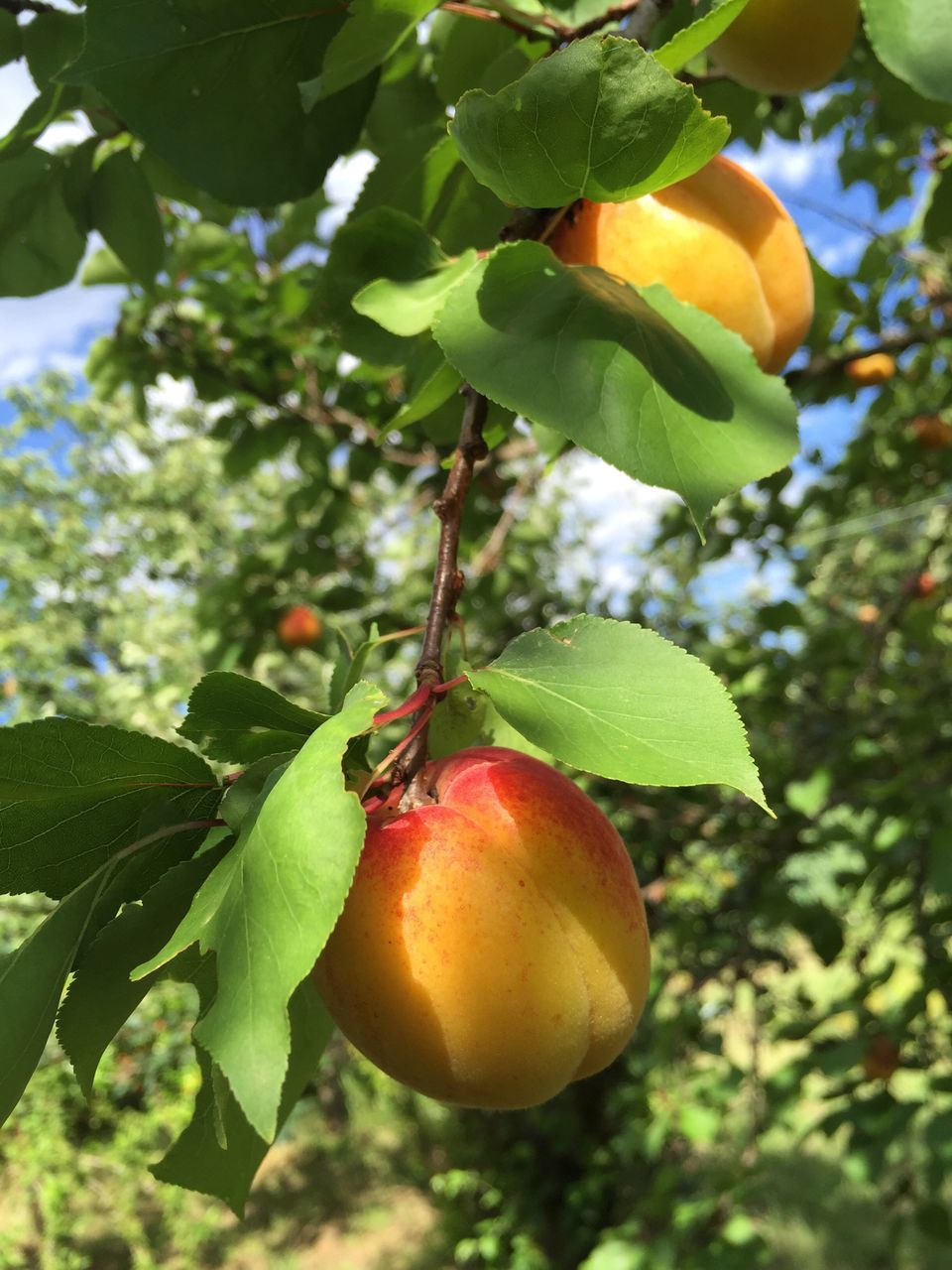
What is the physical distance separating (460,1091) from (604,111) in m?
0.52

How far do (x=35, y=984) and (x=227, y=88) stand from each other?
651 mm

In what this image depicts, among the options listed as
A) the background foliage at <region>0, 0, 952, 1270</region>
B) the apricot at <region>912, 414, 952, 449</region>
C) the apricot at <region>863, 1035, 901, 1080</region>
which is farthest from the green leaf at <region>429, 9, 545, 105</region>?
the apricot at <region>912, 414, 952, 449</region>

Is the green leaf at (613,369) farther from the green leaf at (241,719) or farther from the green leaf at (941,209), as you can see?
the green leaf at (941,209)

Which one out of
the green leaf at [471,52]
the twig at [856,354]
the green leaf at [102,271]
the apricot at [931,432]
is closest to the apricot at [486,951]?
the green leaf at [471,52]

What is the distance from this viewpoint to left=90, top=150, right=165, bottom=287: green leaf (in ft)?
3.10

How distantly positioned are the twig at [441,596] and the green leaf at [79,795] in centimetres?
11

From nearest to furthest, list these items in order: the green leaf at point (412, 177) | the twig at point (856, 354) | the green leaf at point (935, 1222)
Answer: the green leaf at point (412, 177) < the twig at point (856, 354) < the green leaf at point (935, 1222)

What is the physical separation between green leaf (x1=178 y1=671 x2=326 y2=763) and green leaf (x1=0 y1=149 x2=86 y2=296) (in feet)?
2.20

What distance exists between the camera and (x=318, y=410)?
2.04 meters

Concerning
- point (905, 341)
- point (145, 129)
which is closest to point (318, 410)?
point (905, 341)

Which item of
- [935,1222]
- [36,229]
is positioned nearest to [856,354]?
[36,229]

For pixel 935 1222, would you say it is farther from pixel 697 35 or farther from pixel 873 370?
pixel 697 35

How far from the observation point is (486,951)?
464mm

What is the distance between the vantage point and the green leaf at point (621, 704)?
0.42 m
